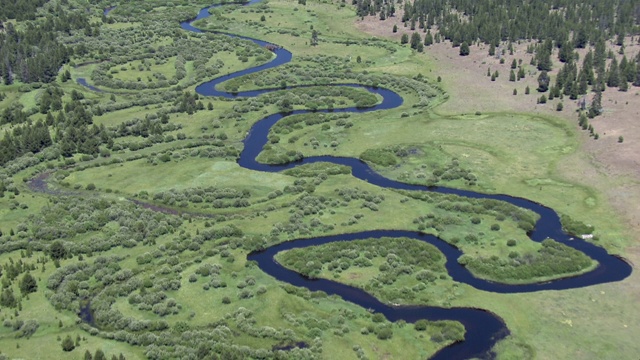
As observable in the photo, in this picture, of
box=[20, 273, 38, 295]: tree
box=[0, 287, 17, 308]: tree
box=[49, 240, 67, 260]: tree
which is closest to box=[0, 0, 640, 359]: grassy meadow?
box=[0, 287, 17, 308]: tree

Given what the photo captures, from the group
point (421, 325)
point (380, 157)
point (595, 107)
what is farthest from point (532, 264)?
point (595, 107)

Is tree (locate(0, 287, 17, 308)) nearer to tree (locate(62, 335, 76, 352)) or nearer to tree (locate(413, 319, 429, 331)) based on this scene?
tree (locate(62, 335, 76, 352))

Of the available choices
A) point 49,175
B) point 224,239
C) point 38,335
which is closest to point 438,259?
point 224,239

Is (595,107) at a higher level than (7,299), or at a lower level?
higher

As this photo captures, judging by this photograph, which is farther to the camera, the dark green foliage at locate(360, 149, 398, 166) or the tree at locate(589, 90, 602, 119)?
the tree at locate(589, 90, 602, 119)

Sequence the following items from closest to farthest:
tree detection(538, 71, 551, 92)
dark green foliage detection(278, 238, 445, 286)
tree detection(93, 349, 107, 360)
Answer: tree detection(93, 349, 107, 360) < dark green foliage detection(278, 238, 445, 286) < tree detection(538, 71, 551, 92)

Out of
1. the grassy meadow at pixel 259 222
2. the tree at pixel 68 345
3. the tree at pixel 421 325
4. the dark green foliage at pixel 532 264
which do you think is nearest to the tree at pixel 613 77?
the grassy meadow at pixel 259 222

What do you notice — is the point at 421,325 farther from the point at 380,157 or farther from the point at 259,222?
the point at 380,157

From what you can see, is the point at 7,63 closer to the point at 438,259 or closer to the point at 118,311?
the point at 118,311
